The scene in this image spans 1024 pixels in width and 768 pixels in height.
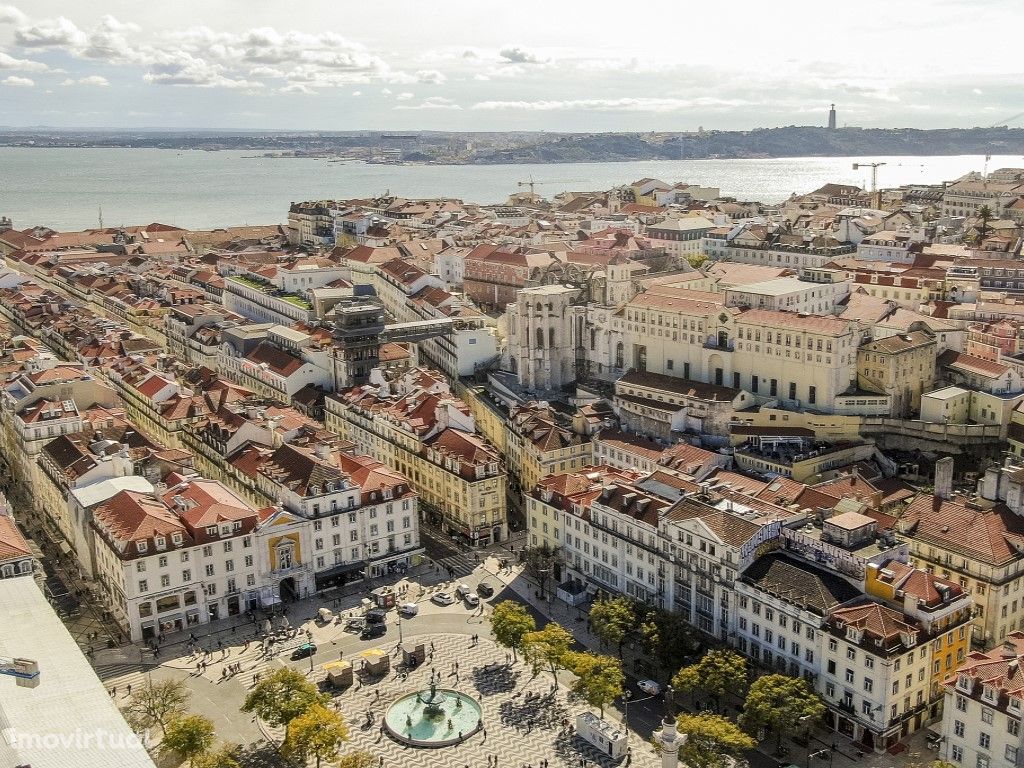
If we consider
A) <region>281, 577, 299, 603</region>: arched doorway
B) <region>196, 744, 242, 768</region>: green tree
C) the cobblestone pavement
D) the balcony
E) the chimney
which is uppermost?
the balcony

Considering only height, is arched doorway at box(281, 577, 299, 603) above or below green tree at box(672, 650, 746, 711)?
below

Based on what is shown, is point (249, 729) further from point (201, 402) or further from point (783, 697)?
point (201, 402)

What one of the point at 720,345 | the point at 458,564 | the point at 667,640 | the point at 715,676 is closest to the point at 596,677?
the point at 667,640

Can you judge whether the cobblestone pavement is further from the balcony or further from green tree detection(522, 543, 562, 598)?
the balcony

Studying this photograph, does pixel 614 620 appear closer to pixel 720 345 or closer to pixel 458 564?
pixel 458 564

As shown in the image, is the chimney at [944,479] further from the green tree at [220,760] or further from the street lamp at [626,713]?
the green tree at [220,760]

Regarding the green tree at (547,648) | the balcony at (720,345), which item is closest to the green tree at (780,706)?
the green tree at (547,648)

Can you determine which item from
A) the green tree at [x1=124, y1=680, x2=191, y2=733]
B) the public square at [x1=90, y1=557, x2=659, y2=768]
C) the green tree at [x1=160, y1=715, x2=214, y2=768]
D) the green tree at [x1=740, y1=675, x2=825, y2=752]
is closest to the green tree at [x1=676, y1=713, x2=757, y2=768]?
the green tree at [x1=740, y1=675, x2=825, y2=752]
